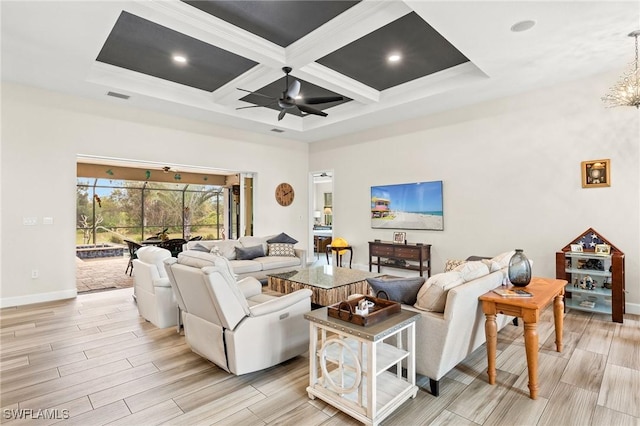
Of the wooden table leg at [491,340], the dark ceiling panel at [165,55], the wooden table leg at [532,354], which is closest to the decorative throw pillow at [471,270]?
the wooden table leg at [491,340]

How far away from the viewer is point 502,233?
17.7ft

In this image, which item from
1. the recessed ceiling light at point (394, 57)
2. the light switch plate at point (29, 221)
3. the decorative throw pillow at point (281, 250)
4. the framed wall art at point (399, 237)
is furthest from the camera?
the framed wall art at point (399, 237)

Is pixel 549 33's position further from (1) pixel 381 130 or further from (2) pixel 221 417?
(2) pixel 221 417

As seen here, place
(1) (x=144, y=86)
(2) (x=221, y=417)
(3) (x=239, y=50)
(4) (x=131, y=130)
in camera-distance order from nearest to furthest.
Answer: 1. (2) (x=221, y=417)
2. (3) (x=239, y=50)
3. (1) (x=144, y=86)
4. (4) (x=131, y=130)

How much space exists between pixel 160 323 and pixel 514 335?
157 inches

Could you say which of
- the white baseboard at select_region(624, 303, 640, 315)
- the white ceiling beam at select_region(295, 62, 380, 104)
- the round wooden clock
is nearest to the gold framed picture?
the white baseboard at select_region(624, 303, 640, 315)

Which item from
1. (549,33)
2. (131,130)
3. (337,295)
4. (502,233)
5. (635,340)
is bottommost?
(635,340)

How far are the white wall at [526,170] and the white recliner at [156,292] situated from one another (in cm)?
452

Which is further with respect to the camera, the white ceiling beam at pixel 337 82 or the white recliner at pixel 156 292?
the white ceiling beam at pixel 337 82

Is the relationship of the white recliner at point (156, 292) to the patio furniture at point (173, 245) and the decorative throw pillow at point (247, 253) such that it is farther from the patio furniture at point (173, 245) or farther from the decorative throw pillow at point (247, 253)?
the patio furniture at point (173, 245)

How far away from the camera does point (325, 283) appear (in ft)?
14.0

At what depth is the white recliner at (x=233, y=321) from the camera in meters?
2.53

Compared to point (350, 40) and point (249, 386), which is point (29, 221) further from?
point (350, 40)

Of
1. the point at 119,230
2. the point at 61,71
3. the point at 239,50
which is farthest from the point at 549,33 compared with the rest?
the point at 119,230
